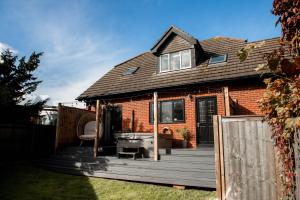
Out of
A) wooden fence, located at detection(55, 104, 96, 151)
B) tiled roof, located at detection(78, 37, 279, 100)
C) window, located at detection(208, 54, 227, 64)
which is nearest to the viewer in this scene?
tiled roof, located at detection(78, 37, 279, 100)

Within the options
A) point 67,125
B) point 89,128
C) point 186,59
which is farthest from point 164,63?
point 67,125

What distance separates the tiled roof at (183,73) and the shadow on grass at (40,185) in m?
5.92

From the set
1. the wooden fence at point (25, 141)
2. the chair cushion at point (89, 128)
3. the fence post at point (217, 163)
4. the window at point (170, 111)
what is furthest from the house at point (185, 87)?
the fence post at point (217, 163)

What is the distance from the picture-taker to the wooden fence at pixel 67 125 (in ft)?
37.9

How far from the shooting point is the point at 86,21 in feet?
29.2

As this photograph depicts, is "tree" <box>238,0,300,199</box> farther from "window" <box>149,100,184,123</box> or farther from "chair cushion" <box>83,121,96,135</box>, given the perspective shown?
"chair cushion" <box>83,121,96,135</box>

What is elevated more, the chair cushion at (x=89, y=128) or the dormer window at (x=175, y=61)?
the dormer window at (x=175, y=61)

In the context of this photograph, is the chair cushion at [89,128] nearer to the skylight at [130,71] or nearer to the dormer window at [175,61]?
the skylight at [130,71]

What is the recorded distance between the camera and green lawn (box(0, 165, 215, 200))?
654 cm

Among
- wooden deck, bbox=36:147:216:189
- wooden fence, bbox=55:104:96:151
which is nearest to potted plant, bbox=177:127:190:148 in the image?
wooden deck, bbox=36:147:216:189

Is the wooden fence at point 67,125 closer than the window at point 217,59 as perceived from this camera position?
Yes

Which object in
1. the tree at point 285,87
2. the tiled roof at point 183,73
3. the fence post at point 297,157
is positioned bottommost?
the fence post at point 297,157

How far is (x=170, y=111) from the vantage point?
12375mm

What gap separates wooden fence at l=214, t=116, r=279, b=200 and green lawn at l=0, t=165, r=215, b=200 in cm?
85
